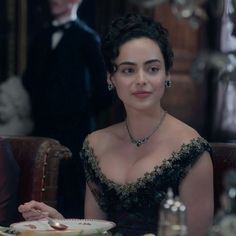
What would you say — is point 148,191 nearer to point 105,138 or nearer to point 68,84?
point 105,138

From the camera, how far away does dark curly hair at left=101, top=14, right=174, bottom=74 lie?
2.33m

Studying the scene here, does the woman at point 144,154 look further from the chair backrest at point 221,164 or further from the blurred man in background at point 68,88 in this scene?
the blurred man in background at point 68,88

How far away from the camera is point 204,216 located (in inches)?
87.0

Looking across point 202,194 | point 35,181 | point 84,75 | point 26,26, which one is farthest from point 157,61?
point 26,26

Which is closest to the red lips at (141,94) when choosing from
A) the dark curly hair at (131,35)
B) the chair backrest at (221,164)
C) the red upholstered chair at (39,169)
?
the dark curly hair at (131,35)

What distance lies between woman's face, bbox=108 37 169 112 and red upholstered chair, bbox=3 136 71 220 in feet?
2.15

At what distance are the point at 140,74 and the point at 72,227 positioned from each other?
0.62 meters

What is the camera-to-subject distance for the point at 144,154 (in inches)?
94.4

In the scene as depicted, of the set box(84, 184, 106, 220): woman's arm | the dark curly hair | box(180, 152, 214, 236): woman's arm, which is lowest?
box(84, 184, 106, 220): woman's arm

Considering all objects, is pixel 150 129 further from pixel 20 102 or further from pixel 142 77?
pixel 20 102

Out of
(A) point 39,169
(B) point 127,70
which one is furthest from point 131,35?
(A) point 39,169

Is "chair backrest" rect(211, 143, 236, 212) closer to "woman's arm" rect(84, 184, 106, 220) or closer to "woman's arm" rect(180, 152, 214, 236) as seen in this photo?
"woman's arm" rect(180, 152, 214, 236)

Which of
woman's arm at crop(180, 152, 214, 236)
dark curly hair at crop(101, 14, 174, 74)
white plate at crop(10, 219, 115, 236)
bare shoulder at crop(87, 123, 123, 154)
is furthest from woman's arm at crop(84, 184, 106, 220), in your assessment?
white plate at crop(10, 219, 115, 236)

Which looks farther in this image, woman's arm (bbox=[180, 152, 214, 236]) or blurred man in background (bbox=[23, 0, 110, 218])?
blurred man in background (bbox=[23, 0, 110, 218])
